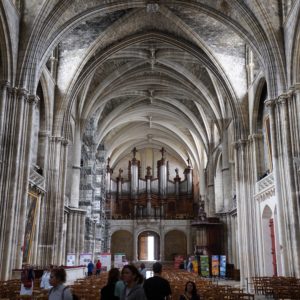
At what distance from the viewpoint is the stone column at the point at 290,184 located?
13695 millimetres

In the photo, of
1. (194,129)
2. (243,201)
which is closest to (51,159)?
(243,201)

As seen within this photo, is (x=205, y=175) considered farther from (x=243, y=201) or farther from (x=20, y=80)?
(x=20, y=80)

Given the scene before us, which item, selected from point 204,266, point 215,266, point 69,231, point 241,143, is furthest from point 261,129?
point 69,231

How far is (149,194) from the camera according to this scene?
140 ft

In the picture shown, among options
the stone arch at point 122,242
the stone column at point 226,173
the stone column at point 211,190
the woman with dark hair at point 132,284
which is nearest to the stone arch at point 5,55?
the woman with dark hair at point 132,284

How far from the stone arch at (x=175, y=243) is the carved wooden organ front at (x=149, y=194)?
5.56 ft

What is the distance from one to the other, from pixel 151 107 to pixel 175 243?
15.1 metres

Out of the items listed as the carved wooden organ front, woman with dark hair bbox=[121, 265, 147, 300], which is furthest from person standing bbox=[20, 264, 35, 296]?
the carved wooden organ front

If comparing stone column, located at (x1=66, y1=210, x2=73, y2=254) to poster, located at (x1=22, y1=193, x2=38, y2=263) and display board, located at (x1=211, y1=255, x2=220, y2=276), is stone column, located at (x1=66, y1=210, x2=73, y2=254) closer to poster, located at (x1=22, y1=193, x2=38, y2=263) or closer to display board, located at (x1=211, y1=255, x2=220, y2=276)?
poster, located at (x1=22, y1=193, x2=38, y2=263)

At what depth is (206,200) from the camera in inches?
1377

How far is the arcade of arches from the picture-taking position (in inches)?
580

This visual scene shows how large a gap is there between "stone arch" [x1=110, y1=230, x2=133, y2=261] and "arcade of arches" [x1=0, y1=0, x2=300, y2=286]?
15.0 feet

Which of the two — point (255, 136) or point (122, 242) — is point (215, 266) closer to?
point (255, 136)

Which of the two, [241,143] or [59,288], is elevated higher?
[241,143]
